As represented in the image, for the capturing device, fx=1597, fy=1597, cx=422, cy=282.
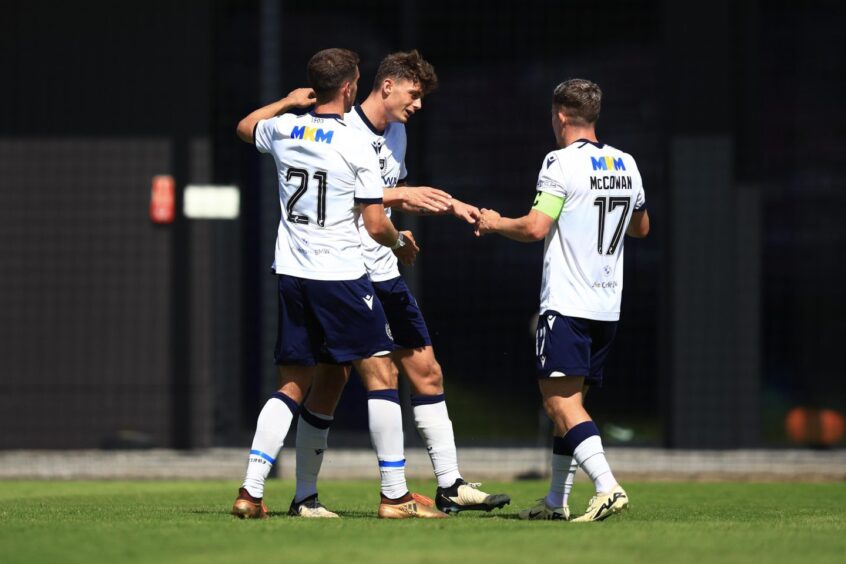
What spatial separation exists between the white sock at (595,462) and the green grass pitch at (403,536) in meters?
0.20

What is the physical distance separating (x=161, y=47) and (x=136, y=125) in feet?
2.61

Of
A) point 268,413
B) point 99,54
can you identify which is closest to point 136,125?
point 99,54

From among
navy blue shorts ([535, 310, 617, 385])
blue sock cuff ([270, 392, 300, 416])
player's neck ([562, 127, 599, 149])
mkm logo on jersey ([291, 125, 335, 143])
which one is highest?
player's neck ([562, 127, 599, 149])

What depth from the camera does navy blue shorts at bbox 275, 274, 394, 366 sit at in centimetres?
743

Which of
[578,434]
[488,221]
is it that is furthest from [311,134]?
[578,434]

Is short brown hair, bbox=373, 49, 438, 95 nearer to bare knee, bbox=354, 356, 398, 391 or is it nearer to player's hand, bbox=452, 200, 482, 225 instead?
player's hand, bbox=452, 200, 482, 225

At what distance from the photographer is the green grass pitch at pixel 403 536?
586 cm

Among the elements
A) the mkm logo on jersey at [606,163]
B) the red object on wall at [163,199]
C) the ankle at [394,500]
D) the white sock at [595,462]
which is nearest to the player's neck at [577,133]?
the mkm logo on jersey at [606,163]

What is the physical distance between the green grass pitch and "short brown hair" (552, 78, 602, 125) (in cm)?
195

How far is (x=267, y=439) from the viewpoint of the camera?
7.46 metres

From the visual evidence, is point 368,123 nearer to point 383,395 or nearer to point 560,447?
point 383,395

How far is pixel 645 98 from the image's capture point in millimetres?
15359

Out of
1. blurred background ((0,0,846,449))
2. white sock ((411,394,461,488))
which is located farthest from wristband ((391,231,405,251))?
blurred background ((0,0,846,449))

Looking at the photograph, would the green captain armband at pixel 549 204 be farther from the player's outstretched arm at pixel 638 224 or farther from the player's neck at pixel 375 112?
the player's neck at pixel 375 112
